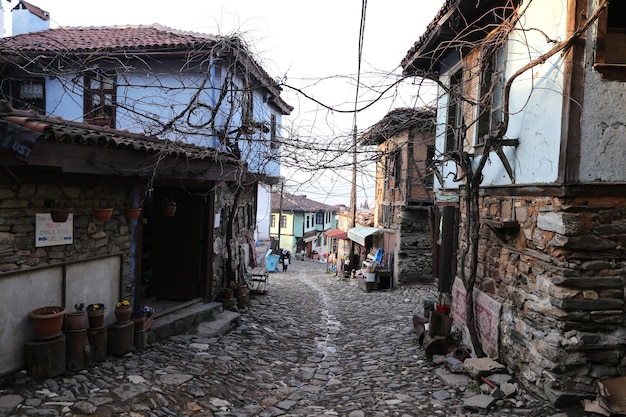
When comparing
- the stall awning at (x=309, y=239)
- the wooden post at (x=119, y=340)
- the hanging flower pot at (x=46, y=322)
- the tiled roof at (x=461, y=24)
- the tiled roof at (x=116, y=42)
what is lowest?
the stall awning at (x=309, y=239)

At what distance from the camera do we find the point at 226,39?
268 inches

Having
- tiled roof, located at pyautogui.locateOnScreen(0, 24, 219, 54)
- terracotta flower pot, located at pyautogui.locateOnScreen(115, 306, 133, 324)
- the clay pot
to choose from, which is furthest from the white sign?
tiled roof, located at pyautogui.locateOnScreen(0, 24, 219, 54)

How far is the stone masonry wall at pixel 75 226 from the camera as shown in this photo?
4.79 metres

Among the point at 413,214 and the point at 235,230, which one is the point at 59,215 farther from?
the point at 413,214

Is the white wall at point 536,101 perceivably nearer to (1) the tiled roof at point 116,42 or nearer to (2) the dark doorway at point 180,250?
(1) the tiled roof at point 116,42

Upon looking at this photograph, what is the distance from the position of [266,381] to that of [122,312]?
234 cm

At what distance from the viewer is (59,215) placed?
5211 millimetres

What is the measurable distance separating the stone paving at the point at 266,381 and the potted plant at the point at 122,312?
0.53m

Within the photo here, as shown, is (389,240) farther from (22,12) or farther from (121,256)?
(22,12)

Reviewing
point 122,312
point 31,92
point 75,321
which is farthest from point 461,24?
point 31,92

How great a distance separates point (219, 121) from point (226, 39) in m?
3.92

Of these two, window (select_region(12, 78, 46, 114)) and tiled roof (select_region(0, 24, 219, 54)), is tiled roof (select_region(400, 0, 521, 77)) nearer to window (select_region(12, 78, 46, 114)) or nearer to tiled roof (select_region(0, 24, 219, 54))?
tiled roof (select_region(0, 24, 219, 54))

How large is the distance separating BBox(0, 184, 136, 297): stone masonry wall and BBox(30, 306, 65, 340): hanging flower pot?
1.89ft

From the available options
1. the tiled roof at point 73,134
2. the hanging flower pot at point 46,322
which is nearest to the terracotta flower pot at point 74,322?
the hanging flower pot at point 46,322
